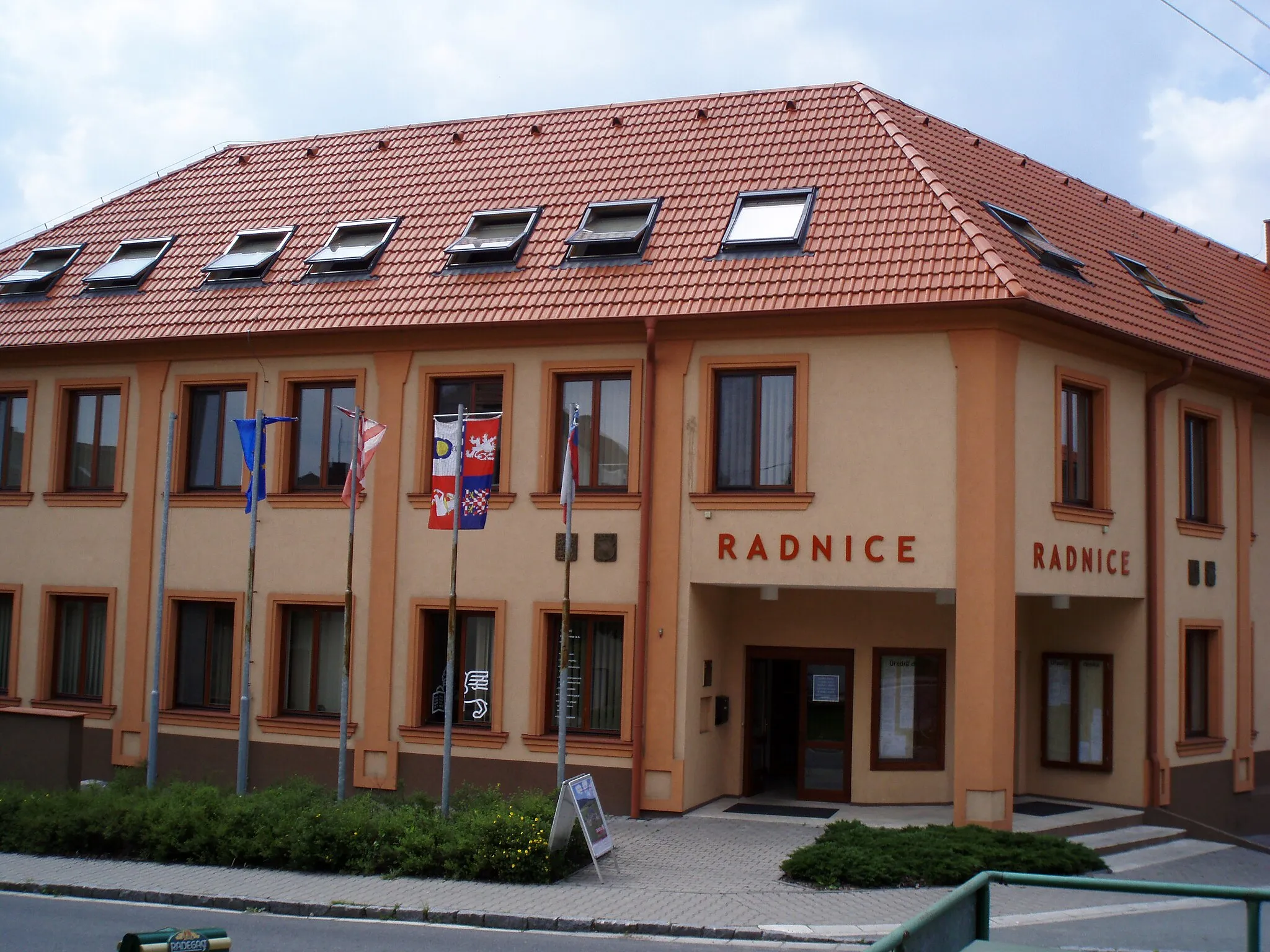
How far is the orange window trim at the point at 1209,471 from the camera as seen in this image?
19.2 metres

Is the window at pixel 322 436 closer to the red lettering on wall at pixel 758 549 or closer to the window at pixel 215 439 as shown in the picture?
the window at pixel 215 439

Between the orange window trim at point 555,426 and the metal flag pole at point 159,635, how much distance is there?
16.5 ft

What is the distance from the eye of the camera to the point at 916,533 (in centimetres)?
1616

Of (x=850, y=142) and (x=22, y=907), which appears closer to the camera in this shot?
(x=22, y=907)

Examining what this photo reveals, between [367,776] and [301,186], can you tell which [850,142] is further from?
[367,776]

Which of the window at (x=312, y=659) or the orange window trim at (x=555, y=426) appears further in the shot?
the window at (x=312, y=659)

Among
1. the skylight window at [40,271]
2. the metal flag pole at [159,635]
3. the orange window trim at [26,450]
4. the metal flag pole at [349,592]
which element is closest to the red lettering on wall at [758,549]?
the metal flag pole at [349,592]

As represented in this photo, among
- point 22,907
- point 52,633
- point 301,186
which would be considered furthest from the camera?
point 301,186

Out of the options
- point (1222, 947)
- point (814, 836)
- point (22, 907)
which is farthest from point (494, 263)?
point (1222, 947)

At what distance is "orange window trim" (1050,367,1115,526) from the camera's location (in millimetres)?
16984

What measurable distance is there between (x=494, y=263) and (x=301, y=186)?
5.56 meters

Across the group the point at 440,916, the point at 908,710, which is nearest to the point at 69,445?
the point at 440,916

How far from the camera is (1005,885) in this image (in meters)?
5.63

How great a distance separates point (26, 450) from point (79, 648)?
10.9 ft
